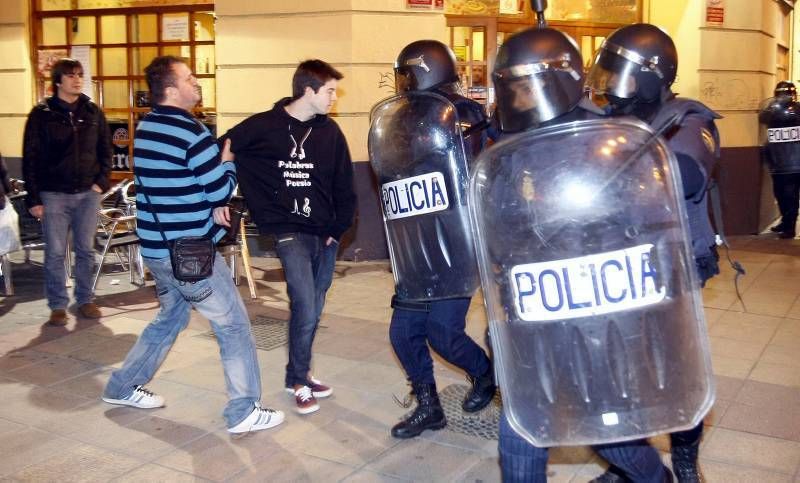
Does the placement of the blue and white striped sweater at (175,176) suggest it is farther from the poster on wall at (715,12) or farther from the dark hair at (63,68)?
the poster on wall at (715,12)

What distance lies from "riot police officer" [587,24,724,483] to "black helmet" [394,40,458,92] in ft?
2.78

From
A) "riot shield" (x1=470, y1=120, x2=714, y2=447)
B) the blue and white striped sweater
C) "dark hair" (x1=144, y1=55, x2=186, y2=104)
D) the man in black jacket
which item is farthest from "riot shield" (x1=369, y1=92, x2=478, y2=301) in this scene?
the man in black jacket

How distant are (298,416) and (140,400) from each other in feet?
2.94

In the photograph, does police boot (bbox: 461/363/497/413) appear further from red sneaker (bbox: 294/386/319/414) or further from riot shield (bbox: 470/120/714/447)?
riot shield (bbox: 470/120/714/447)

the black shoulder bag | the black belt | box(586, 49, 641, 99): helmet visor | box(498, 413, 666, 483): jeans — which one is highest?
box(586, 49, 641, 99): helmet visor

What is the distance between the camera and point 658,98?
340 cm

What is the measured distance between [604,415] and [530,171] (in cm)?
70

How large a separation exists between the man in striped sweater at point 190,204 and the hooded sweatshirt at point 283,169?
17 centimetres

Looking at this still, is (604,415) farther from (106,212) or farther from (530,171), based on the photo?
(106,212)

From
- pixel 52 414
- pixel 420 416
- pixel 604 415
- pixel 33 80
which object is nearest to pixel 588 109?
pixel 604 415

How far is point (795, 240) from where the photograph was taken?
10.6 meters

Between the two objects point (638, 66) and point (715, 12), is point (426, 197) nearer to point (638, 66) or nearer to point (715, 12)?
point (638, 66)

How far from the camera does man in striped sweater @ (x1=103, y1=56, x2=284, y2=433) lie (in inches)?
163

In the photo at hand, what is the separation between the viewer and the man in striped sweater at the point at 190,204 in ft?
13.6
